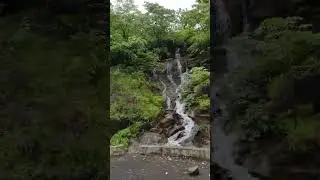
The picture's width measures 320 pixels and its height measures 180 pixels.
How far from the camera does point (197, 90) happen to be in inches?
202

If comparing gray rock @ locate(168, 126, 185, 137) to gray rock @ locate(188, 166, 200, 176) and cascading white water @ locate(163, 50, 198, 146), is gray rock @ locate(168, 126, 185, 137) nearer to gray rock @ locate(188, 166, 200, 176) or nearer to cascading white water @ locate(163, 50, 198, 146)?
cascading white water @ locate(163, 50, 198, 146)

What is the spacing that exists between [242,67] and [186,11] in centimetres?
430

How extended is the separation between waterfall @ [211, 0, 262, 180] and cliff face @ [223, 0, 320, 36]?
0.03 m

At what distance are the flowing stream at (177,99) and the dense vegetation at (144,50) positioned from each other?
0.19 metres

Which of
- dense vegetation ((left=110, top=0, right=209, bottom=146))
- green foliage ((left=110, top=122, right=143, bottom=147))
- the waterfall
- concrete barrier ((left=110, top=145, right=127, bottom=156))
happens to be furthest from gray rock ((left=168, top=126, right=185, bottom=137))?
the waterfall

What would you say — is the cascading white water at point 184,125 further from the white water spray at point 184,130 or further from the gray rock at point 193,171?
the gray rock at point 193,171

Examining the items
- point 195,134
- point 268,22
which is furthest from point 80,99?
point 195,134

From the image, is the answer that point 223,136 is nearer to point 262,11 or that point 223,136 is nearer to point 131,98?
point 262,11

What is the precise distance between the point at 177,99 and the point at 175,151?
1.37 metres

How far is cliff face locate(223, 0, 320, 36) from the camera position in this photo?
140cm

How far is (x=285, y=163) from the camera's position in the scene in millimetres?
1402

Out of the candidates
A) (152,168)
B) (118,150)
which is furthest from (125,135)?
(152,168)

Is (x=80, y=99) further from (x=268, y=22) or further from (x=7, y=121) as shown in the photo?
(x=268, y=22)

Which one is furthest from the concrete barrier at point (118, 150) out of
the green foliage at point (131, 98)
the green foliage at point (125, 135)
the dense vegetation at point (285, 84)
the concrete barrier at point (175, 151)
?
the dense vegetation at point (285, 84)
